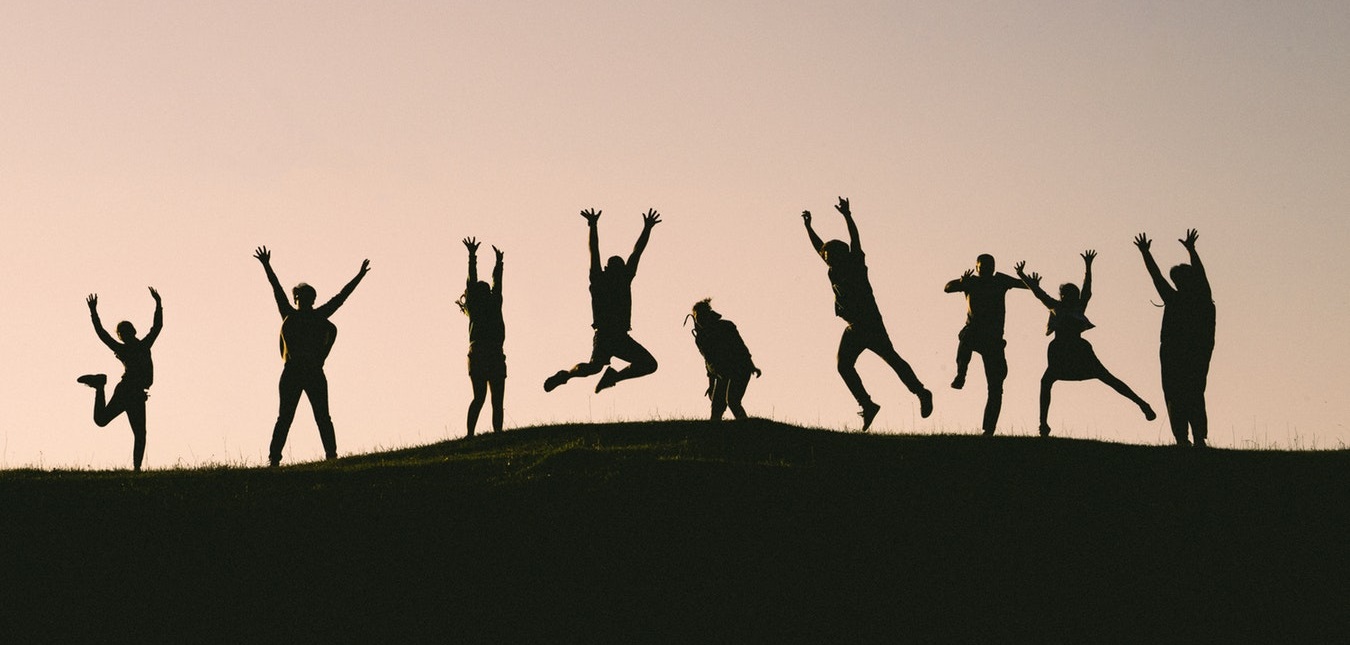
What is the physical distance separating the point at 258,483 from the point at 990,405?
1061 cm

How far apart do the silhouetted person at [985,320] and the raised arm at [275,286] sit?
32.3 ft

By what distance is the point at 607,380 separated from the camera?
84.4 ft

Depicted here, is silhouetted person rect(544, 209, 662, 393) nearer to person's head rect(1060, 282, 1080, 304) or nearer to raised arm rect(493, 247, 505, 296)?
raised arm rect(493, 247, 505, 296)

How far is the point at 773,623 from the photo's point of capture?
17766mm

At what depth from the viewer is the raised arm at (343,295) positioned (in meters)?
25.6

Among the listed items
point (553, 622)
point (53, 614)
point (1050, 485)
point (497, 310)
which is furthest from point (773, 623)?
point (497, 310)

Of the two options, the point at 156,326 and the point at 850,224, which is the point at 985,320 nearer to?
the point at 850,224

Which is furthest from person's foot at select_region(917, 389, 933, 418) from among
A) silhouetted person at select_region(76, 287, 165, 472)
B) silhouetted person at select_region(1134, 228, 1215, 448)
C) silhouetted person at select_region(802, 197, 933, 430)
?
silhouetted person at select_region(76, 287, 165, 472)

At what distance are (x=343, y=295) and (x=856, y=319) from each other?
24.9ft

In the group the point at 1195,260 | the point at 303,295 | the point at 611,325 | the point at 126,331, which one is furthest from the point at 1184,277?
the point at 126,331

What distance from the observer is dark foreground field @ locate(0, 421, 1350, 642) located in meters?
17.9

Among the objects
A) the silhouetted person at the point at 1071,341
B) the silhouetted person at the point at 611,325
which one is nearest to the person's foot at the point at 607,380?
the silhouetted person at the point at 611,325

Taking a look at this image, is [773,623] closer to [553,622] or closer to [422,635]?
[553,622]

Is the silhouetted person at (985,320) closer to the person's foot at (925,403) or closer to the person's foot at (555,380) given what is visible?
the person's foot at (925,403)
